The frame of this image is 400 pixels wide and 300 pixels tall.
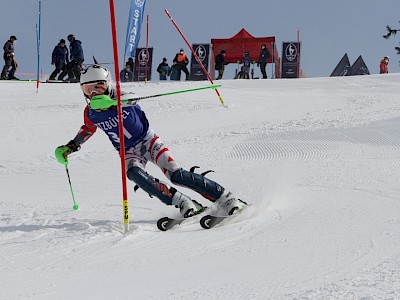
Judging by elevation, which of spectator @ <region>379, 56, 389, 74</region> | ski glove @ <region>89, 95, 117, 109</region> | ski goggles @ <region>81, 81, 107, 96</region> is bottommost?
ski glove @ <region>89, 95, 117, 109</region>

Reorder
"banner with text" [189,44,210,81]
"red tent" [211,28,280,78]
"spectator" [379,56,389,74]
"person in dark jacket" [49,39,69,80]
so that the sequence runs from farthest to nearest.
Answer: "banner with text" [189,44,210,81], "red tent" [211,28,280,78], "spectator" [379,56,389,74], "person in dark jacket" [49,39,69,80]

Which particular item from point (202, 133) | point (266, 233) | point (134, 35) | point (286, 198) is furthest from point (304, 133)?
point (134, 35)

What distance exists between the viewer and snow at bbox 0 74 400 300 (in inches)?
114

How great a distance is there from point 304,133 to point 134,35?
12.6 meters

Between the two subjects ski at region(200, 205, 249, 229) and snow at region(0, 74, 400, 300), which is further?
ski at region(200, 205, 249, 229)

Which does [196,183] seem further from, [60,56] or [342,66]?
[342,66]

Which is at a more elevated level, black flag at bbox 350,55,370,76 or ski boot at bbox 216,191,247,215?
black flag at bbox 350,55,370,76

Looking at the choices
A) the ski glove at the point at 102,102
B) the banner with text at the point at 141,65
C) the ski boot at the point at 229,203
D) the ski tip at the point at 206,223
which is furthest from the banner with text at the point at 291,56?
the ski tip at the point at 206,223

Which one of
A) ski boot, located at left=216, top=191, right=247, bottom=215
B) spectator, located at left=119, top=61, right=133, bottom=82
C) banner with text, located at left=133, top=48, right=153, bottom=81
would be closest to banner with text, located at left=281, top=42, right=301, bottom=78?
banner with text, located at left=133, top=48, right=153, bottom=81

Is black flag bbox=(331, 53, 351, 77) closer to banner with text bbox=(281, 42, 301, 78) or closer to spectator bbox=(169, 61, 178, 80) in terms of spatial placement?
banner with text bbox=(281, 42, 301, 78)

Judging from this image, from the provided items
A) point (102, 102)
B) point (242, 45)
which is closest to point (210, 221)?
point (102, 102)

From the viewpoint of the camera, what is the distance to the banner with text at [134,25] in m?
20.2

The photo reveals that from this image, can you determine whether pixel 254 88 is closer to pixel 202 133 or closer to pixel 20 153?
pixel 202 133

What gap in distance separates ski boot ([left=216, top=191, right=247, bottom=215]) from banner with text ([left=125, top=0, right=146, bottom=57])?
16.4 metres
